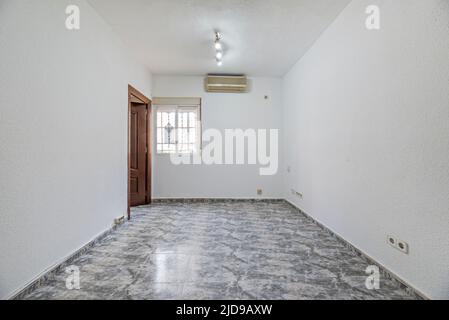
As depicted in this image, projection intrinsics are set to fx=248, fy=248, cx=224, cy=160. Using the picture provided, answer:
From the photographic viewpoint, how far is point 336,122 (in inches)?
122

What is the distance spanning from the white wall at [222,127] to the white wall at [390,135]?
2111 mm

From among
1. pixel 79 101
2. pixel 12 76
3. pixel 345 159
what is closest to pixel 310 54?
pixel 345 159

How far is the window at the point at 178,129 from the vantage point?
219 inches

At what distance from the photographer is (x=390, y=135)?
6.87ft

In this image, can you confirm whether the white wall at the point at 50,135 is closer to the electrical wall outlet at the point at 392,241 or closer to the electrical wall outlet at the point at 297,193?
the electrical wall outlet at the point at 392,241

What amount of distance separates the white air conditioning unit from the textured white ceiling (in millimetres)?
612

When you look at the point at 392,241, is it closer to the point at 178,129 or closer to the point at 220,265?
the point at 220,265

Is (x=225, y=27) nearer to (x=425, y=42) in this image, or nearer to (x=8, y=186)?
(x=425, y=42)

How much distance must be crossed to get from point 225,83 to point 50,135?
3.82 metres

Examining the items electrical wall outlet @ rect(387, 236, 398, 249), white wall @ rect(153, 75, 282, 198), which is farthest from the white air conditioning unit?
electrical wall outlet @ rect(387, 236, 398, 249)

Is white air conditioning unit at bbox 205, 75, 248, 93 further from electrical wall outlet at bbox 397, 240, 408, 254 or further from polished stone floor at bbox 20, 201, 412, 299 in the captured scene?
electrical wall outlet at bbox 397, 240, 408, 254

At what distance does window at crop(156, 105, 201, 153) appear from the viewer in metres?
5.55

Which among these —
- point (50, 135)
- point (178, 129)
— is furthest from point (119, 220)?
point (178, 129)

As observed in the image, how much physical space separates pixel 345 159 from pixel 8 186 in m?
3.12
